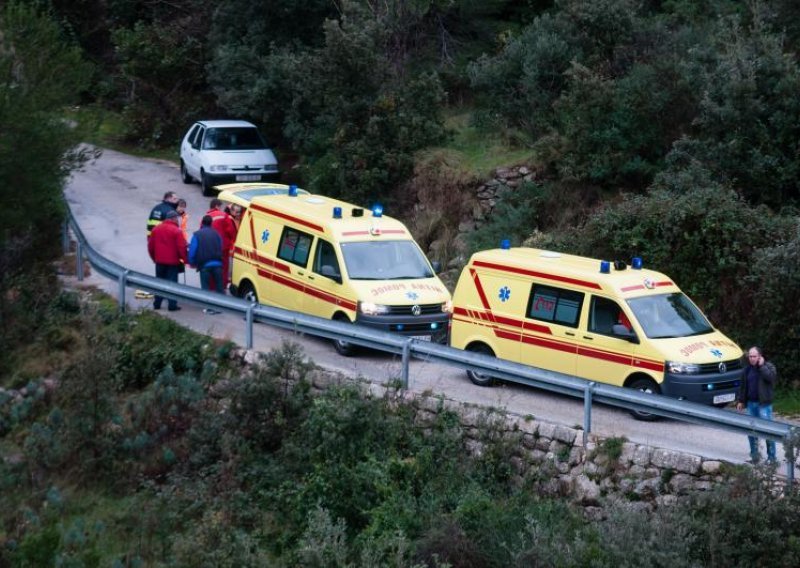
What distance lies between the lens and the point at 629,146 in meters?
21.8

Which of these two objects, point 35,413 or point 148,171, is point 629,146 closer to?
point 35,413

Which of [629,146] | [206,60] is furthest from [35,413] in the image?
[206,60]

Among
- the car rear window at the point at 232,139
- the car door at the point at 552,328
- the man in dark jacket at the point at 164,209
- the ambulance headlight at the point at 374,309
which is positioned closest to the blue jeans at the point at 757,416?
the car door at the point at 552,328

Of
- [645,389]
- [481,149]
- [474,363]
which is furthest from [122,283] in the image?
[481,149]

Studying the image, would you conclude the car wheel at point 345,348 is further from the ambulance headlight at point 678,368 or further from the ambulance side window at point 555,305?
the ambulance headlight at point 678,368

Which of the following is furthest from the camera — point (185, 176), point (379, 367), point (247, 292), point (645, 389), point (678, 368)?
point (185, 176)

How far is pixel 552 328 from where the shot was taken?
571 inches

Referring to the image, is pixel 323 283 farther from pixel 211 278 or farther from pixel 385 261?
pixel 211 278

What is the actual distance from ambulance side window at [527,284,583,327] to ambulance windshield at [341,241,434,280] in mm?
2481

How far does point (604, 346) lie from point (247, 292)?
6.40 metres

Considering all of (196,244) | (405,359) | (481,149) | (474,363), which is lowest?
(405,359)

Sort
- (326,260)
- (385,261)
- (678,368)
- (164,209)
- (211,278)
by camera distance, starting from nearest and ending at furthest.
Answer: (678,368), (326,260), (385,261), (211,278), (164,209)

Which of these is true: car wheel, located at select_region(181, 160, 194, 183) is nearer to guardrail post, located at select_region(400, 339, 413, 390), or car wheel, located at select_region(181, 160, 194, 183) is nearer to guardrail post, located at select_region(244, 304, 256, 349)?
guardrail post, located at select_region(244, 304, 256, 349)

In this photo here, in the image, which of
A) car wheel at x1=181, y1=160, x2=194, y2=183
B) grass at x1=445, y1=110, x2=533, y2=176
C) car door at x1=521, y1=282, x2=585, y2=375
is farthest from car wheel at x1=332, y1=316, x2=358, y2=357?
car wheel at x1=181, y1=160, x2=194, y2=183
